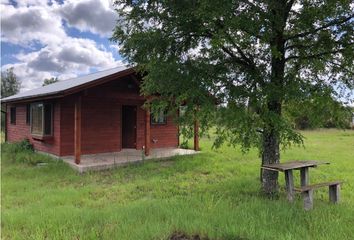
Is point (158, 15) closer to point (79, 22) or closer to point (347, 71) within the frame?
point (347, 71)

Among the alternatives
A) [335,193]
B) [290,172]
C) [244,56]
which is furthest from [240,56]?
[335,193]

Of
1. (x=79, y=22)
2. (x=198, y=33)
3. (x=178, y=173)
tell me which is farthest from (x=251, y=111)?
(x=79, y=22)

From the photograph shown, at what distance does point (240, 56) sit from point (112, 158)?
21.6ft

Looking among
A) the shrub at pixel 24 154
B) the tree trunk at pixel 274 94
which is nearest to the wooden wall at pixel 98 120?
the shrub at pixel 24 154

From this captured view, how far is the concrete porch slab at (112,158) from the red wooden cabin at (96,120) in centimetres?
33

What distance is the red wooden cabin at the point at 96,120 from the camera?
38.9 ft

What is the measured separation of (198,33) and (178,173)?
4563 mm

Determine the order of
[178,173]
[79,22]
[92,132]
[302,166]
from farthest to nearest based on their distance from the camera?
[92,132] → [79,22] → [178,173] → [302,166]

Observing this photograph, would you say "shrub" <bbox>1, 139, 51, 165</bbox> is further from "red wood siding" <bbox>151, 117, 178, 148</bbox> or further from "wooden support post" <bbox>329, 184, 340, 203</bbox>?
"wooden support post" <bbox>329, 184, 340, 203</bbox>

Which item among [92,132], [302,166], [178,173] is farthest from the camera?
[92,132]

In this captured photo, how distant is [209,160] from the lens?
38.4 feet

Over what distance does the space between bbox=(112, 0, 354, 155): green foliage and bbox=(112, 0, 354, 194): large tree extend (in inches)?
0.7

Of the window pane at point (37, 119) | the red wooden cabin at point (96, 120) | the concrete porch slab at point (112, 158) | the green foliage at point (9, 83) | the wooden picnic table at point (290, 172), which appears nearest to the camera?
the wooden picnic table at point (290, 172)

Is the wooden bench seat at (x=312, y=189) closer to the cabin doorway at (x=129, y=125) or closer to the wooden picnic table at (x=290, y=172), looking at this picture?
the wooden picnic table at (x=290, y=172)
